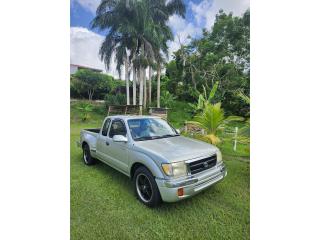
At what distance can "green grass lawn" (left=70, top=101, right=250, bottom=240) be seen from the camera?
1780mm

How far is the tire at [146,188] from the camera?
6.43 ft

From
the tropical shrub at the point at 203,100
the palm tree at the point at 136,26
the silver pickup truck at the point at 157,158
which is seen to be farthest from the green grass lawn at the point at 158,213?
the palm tree at the point at 136,26

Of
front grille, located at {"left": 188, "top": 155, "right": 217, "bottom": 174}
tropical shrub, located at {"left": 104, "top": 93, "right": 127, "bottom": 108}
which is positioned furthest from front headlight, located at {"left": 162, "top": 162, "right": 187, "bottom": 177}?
tropical shrub, located at {"left": 104, "top": 93, "right": 127, "bottom": 108}

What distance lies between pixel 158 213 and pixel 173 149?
790 millimetres

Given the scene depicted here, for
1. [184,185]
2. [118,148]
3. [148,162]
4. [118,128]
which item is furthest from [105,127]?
[184,185]

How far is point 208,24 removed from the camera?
2.55 m

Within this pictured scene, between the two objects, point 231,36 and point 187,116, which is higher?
point 231,36

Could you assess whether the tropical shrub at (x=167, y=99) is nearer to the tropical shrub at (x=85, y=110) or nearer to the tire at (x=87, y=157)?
the tropical shrub at (x=85, y=110)

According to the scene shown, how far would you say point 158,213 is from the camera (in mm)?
1994
